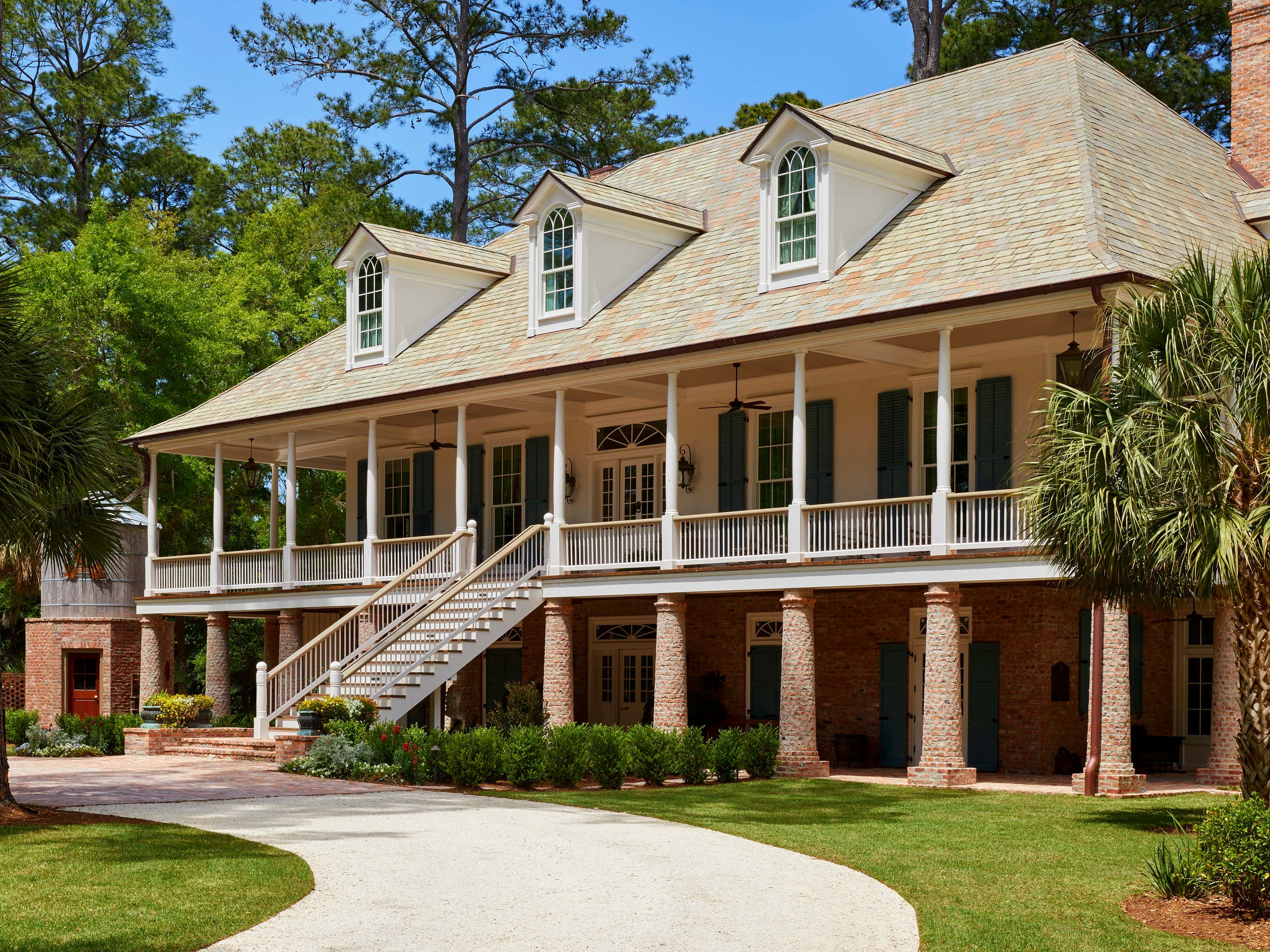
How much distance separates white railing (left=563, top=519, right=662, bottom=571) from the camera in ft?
82.4

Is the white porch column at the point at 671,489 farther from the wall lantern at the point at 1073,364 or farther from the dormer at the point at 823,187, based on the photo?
the wall lantern at the point at 1073,364

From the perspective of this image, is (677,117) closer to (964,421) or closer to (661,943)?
(964,421)

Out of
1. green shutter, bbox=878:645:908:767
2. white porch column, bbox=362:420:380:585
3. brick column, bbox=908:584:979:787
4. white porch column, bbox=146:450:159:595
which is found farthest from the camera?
white porch column, bbox=146:450:159:595

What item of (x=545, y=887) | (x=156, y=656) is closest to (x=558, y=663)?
(x=156, y=656)

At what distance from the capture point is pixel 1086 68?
26.6 m

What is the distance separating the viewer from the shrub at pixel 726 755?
21859 millimetres

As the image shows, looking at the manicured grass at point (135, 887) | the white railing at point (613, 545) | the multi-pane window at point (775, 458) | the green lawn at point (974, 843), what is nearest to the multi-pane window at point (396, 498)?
the white railing at point (613, 545)

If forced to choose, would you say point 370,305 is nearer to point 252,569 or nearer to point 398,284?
point 398,284

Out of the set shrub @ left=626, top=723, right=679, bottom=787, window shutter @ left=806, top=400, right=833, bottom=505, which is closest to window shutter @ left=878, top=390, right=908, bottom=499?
window shutter @ left=806, top=400, right=833, bottom=505

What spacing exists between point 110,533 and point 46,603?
17.4 metres

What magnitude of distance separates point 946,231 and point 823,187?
1.98 m

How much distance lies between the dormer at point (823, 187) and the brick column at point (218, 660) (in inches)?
544

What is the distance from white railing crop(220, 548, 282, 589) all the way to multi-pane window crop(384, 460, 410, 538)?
8.54 ft

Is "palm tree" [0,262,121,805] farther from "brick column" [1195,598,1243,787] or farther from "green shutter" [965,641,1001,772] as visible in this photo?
"brick column" [1195,598,1243,787]
